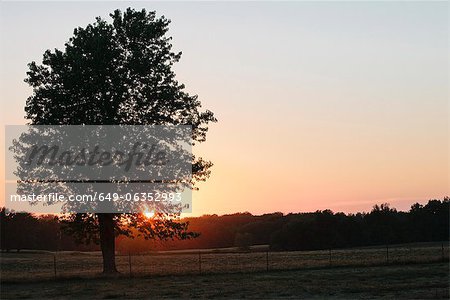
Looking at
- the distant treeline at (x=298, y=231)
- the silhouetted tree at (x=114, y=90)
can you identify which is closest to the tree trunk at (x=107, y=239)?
the silhouetted tree at (x=114, y=90)

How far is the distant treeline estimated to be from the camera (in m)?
116

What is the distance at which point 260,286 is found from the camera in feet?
115

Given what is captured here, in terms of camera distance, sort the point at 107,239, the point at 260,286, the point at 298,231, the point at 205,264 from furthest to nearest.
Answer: the point at 298,231 < the point at 205,264 < the point at 107,239 < the point at 260,286

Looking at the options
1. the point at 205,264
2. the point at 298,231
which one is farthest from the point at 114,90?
the point at 298,231

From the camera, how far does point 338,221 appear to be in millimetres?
118250

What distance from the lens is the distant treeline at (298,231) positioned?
115812 mm

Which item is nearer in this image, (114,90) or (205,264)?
(114,90)

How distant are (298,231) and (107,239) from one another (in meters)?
75.3

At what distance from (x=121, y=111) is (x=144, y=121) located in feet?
5.43

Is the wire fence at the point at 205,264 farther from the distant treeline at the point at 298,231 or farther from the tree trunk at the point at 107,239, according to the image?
the distant treeline at the point at 298,231

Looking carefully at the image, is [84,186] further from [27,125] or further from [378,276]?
[378,276]

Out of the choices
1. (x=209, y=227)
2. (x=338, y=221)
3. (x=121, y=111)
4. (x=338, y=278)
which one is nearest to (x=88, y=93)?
(x=121, y=111)

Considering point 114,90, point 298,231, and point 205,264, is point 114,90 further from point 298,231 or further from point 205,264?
point 298,231

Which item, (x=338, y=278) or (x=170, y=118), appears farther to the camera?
(x=170, y=118)
